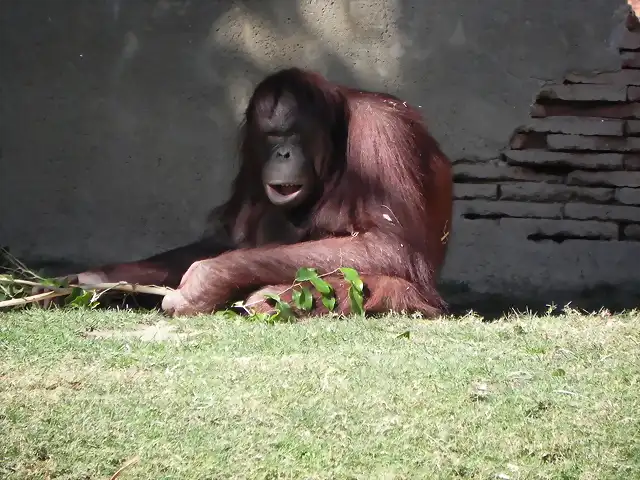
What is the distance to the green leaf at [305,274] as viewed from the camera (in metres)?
3.80

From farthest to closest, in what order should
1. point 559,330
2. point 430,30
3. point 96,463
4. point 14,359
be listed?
point 430,30, point 559,330, point 14,359, point 96,463

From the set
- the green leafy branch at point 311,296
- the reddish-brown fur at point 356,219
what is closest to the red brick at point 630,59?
the reddish-brown fur at point 356,219

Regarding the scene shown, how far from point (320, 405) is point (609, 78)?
11.4 feet

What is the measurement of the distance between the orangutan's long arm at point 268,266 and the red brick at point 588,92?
1796mm

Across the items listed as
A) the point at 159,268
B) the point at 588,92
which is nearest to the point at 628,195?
the point at 588,92

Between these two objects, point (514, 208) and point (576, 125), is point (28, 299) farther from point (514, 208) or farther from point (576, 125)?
point (576, 125)

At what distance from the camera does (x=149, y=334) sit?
11.0ft

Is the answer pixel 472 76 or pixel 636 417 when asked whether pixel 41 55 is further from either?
pixel 636 417

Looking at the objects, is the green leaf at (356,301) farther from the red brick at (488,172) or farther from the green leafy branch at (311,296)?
the red brick at (488,172)

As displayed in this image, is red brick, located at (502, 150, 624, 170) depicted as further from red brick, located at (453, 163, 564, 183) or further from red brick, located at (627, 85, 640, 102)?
red brick, located at (627, 85, 640, 102)

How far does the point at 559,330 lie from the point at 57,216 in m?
3.17

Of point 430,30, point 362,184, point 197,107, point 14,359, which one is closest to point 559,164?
point 430,30

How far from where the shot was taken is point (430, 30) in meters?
5.20

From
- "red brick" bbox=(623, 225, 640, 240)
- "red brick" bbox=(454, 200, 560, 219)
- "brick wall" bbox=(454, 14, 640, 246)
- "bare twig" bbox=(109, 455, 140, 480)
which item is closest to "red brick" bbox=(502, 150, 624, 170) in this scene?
"brick wall" bbox=(454, 14, 640, 246)
